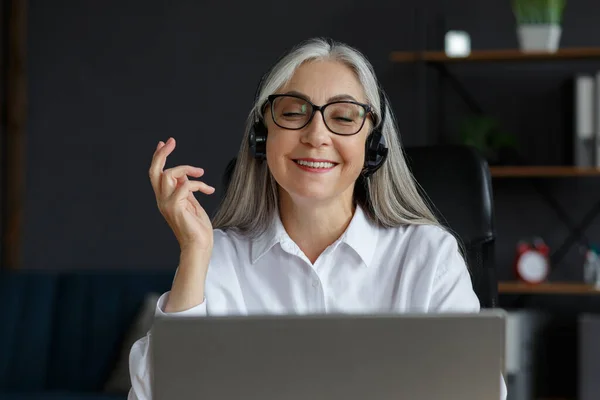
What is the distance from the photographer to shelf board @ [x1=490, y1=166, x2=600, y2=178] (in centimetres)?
363

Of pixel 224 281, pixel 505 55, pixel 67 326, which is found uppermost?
pixel 505 55

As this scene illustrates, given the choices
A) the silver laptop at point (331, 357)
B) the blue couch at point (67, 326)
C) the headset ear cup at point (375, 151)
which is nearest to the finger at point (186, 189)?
the headset ear cup at point (375, 151)

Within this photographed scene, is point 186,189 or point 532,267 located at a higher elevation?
point 186,189

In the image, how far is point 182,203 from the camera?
137cm

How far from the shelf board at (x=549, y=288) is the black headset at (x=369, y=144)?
2.11m

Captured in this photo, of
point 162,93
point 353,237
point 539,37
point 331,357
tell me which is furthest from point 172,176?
point 162,93

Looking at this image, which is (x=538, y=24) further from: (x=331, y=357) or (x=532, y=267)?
(x=331, y=357)

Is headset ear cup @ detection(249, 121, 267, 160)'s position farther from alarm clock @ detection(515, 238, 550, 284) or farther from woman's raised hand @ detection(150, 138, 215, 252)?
alarm clock @ detection(515, 238, 550, 284)

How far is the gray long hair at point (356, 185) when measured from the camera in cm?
159

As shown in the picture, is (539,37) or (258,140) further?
(539,37)

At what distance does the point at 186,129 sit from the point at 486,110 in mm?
1300

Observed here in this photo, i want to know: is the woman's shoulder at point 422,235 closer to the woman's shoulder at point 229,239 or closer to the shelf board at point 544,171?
the woman's shoulder at point 229,239

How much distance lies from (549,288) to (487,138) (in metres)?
0.65

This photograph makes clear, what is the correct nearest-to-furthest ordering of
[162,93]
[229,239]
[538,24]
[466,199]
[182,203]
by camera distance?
1. [182,203]
2. [229,239]
3. [466,199]
4. [538,24]
5. [162,93]
